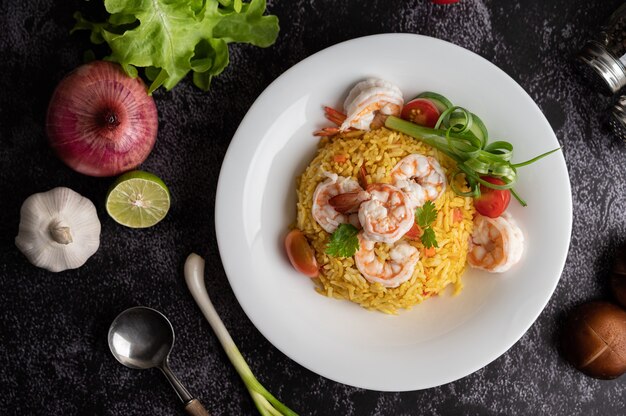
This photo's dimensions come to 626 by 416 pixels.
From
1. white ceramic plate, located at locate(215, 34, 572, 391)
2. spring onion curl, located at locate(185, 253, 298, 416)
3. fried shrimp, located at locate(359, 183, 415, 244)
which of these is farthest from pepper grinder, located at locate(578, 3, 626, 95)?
spring onion curl, located at locate(185, 253, 298, 416)

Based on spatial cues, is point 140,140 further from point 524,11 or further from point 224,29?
point 524,11

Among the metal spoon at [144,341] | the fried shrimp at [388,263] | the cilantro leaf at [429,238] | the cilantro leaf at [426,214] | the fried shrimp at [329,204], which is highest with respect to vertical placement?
the cilantro leaf at [426,214]

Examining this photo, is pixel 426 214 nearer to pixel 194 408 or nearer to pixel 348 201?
pixel 348 201

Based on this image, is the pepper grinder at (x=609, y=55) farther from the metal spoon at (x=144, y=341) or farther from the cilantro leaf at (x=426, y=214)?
the metal spoon at (x=144, y=341)

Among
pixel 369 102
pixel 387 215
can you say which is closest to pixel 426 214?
pixel 387 215

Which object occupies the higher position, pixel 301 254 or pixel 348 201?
pixel 348 201

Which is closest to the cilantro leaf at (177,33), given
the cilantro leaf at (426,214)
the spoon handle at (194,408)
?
the cilantro leaf at (426,214)

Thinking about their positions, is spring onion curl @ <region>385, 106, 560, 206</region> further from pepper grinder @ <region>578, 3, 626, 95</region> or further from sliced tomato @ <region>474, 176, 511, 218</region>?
pepper grinder @ <region>578, 3, 626, 95</region>
